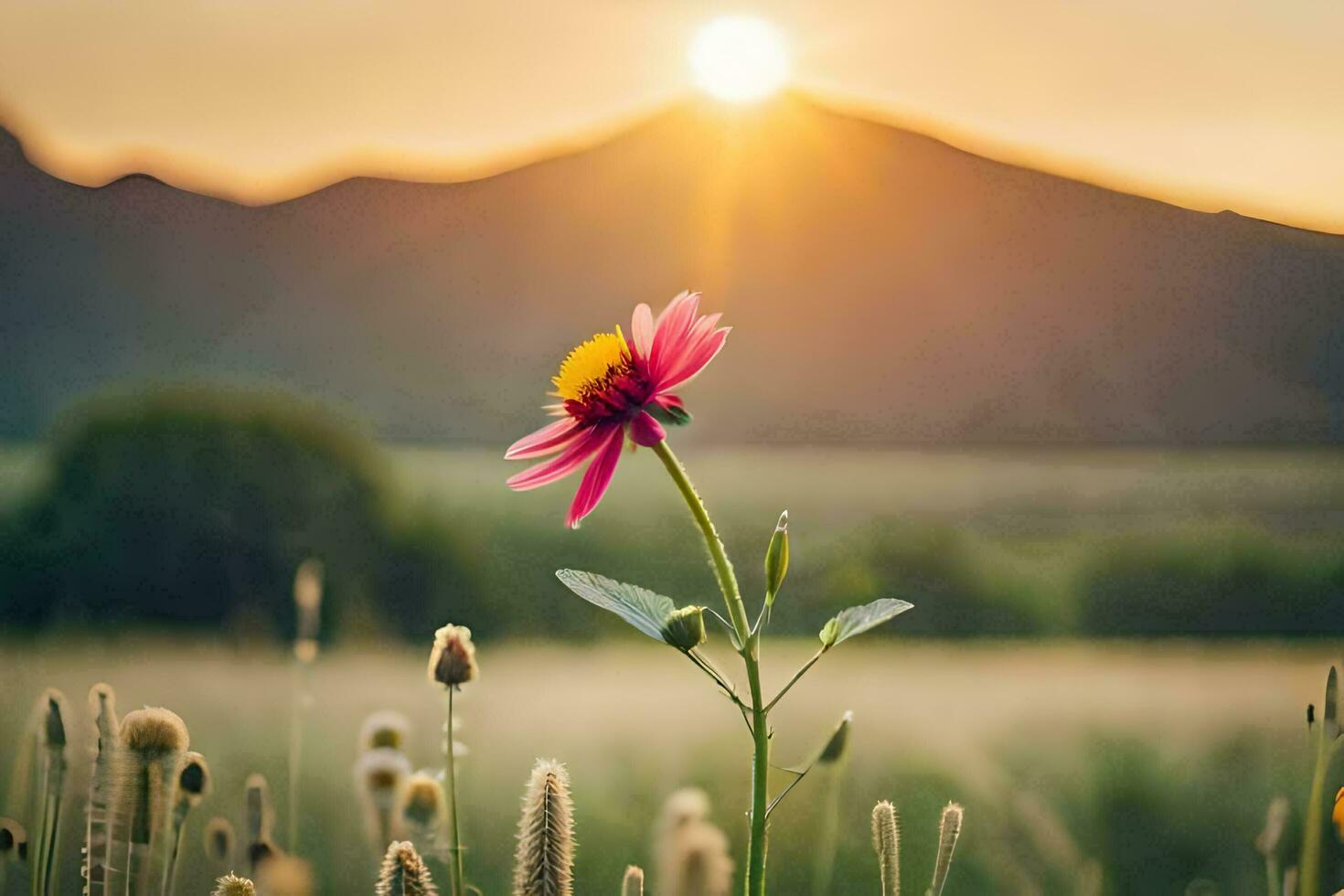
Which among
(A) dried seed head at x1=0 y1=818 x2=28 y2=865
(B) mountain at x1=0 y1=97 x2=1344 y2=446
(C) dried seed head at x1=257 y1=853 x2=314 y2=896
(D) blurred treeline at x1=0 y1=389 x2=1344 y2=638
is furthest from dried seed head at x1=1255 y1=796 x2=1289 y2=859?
(A) dried seed head at x1=0 y1=818 x2=28 y2=865

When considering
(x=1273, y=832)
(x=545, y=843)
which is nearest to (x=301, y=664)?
(x=545, y=843)

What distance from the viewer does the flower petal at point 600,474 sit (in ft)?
1.19

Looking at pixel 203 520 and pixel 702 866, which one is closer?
pixel 702 866

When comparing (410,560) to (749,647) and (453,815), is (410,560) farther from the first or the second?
(749,647)

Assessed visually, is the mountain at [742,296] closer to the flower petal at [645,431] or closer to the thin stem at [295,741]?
the thin stem at [295,741]

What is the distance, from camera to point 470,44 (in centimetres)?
63

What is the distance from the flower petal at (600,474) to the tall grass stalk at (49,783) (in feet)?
0.91

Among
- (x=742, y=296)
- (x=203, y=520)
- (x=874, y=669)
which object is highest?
(x=742, y=296)

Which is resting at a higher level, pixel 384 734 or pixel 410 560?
pixel 410 560

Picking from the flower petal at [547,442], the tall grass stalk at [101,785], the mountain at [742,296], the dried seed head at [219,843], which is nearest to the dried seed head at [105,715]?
the tall grass stalk at [101,785]

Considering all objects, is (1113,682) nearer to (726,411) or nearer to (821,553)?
(821,553)

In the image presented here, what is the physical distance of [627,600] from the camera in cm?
34

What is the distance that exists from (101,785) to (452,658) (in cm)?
19

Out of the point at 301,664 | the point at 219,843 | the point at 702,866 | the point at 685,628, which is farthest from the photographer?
the point at 301,664
